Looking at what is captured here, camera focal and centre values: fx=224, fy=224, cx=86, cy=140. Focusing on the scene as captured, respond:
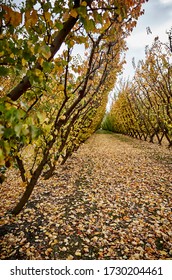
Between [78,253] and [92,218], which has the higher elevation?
[92,218]

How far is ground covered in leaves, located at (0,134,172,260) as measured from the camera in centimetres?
509

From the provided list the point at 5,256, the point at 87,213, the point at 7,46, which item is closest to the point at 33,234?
the point at 5,256

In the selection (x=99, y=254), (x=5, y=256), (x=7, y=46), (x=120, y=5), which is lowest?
(x=5, y=256)

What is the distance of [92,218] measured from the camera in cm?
649

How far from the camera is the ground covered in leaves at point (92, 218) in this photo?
5094 millimetres

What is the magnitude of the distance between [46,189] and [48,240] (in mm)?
3578

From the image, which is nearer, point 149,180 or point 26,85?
point 26,85

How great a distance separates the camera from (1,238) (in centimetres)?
552

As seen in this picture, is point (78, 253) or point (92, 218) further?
point (92, 218)

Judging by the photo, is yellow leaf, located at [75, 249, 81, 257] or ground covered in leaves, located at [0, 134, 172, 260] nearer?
yellow leaf, located at [75, 249, 81, 257]

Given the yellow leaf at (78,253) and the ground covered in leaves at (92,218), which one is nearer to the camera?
the yellow leaf at (78,253)
